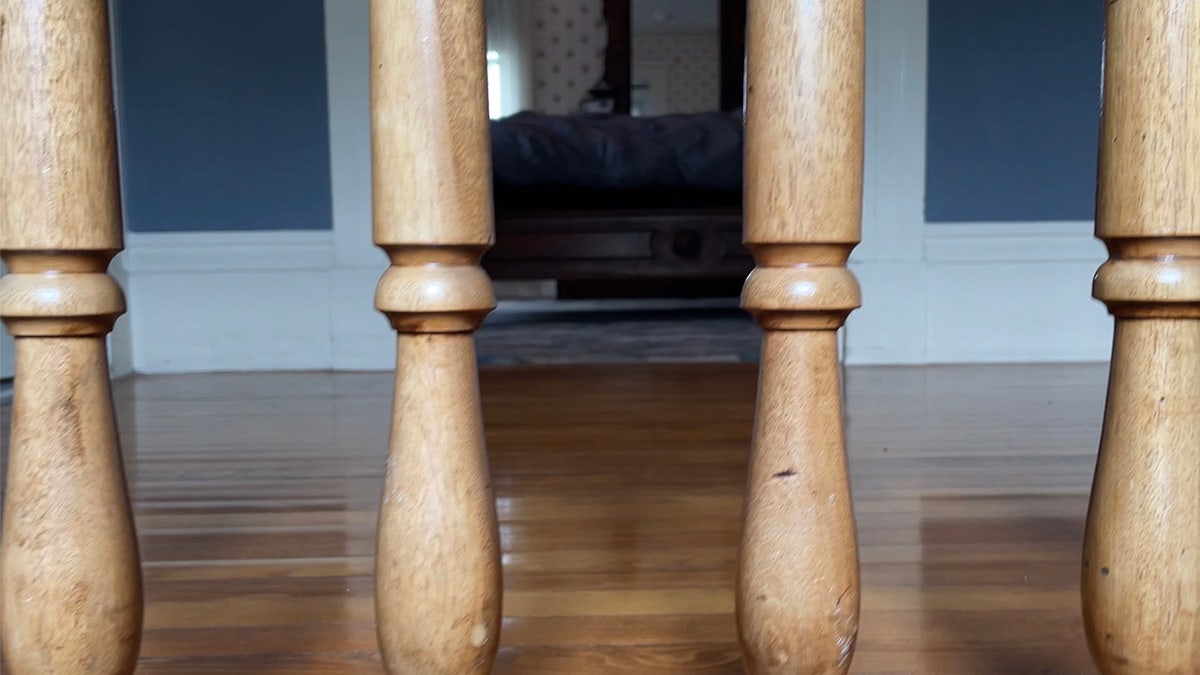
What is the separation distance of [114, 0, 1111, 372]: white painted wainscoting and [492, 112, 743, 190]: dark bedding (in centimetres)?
93

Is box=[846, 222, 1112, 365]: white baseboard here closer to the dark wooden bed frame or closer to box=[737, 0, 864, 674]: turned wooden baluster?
the dark wooden bed frame

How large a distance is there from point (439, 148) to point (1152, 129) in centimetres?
29

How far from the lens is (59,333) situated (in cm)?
42

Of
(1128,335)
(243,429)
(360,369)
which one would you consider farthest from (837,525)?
(360,369)

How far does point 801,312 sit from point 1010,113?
170 cm

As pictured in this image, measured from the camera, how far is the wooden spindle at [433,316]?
0.41 metres

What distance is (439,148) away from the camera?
1.35 feet

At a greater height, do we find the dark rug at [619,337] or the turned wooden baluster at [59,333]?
the turned wooden baluster at [59,333]

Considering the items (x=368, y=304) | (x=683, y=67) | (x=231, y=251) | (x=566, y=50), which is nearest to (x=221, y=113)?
(x=231, y=251)

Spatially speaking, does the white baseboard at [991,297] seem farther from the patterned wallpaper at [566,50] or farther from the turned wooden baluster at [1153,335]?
the patterned wallpaper at [566,50]

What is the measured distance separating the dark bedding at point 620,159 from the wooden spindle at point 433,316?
8.00 feet

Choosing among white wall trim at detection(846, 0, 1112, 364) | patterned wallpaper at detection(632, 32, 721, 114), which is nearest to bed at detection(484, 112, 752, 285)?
white wall trim at detection(846, 0, 1112, 364)

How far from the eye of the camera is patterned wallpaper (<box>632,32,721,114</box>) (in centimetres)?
732

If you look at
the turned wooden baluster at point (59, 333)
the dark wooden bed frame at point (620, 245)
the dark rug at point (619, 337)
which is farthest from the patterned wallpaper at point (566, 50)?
the turned wooden baluster at point (59, 333)
